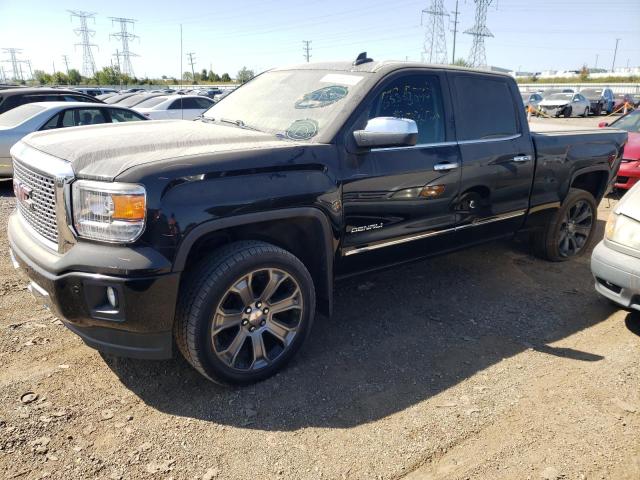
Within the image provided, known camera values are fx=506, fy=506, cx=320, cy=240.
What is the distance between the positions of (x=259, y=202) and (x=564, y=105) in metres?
28.3

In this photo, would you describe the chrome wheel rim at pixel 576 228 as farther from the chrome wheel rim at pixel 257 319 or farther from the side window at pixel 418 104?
the chrome wheel rim at pixel 257 319

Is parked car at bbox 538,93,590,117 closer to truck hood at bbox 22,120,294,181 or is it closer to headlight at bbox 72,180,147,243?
truck hood at bbox 22,120,294,181

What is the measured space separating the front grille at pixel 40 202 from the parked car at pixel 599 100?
104 ft

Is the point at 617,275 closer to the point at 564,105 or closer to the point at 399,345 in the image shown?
the point at 399,345

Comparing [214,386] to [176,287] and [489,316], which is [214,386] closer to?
[176,287]

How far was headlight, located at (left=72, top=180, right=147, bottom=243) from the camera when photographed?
2.53 m

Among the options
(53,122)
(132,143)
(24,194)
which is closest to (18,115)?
(53,122)

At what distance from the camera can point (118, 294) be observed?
8.42ft

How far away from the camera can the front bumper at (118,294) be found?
2.54 meters

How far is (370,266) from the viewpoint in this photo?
373cm

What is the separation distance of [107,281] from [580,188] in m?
5.15

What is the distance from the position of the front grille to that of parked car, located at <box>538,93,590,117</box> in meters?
28.5

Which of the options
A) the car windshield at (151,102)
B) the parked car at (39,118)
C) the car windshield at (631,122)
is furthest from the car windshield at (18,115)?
the car windshield at (631,122)

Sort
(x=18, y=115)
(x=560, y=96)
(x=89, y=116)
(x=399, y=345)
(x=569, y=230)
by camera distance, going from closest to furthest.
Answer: (x=399, y=345)
(x=569, y=230)
(x=18, y=115)
(x=89, y=116)
(x=560, y=96)
